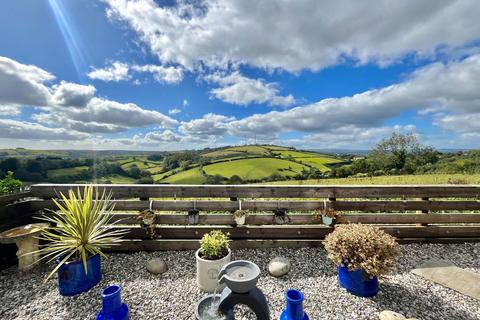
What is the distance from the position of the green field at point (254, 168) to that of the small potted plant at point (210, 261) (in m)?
24.1

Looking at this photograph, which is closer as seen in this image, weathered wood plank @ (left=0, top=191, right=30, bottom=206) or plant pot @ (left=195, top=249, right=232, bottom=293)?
plant pot @ (left=195, top=249, right=232, bottom=293)

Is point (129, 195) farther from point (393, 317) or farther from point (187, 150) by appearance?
point (187, 150)

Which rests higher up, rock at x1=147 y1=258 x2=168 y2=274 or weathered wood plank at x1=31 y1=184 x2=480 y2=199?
weathered wood plank at x1=31 y1=184 x2=480 y2=199

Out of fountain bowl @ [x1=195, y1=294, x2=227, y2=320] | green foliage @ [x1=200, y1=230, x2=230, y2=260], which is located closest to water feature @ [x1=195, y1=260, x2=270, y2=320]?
fountain bowl @ [x1=195, y1=294, x2=227, y2=320]

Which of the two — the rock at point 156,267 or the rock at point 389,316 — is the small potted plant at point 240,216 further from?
the rock at point 389,316

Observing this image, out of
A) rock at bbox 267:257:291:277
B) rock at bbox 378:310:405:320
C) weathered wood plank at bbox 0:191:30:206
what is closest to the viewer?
rock at bbox 378:310:405:320

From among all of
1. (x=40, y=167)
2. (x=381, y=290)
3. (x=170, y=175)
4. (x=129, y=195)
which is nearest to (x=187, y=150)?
(x=170, y=175)

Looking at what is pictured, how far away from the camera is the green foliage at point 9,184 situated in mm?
4410

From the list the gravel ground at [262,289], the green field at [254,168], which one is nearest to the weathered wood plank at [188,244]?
the gravel ground at [262,289]

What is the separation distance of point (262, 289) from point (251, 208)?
5.09 ft

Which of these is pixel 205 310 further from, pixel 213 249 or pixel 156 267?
pixel 156 267

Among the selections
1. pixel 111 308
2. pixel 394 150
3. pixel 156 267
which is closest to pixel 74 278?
pixel 156 267

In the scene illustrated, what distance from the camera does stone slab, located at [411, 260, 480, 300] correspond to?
11.1 ft

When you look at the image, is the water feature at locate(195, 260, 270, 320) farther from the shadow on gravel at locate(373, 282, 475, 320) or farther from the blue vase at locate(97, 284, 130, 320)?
the shadow on gravel at locate(373, 282, 475, 320)
